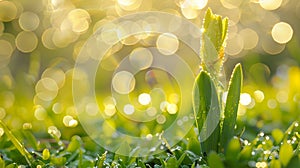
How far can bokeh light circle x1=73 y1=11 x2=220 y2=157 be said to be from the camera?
2.09 metres

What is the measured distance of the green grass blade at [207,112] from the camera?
5.05ft

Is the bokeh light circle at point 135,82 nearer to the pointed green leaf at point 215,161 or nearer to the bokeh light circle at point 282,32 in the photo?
the pointed green leaf at point 215,161

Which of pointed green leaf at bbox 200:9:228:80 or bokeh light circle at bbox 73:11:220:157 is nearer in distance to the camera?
pointed green leaf at bbox 200:9:228:80

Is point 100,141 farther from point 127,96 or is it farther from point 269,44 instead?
point 269,44

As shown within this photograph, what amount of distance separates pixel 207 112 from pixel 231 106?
0.07 m

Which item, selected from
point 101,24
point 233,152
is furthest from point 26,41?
point 233,152

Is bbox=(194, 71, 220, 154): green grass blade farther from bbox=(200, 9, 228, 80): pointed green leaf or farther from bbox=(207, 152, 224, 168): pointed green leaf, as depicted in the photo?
bbox=(207, 152, 224, 168): pointed green leaf

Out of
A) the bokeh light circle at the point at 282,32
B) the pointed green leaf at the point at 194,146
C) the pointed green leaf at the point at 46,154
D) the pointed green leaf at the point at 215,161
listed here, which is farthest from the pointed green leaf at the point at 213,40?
the bokeh light circle at the point at 282,32

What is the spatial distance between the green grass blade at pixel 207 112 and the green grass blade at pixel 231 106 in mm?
23

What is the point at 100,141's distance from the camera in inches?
82.3

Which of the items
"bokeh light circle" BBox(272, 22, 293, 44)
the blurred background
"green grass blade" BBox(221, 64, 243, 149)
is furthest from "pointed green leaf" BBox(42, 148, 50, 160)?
"bokeh light circle" BBox(272, 22, 293, 44)

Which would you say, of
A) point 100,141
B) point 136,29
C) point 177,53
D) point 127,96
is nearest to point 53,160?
point 100,141

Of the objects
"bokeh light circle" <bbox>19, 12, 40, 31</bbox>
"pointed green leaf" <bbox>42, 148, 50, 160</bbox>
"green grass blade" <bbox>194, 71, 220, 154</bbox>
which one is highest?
"bokeh light circle" <bbox>19, 12, 40, 31</bbox>

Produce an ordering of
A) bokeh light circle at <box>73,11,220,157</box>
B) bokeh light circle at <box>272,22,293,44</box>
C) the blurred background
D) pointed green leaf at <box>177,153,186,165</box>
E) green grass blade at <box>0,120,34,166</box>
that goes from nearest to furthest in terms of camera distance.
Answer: pointed green leaf at <box>177,153,186,165</box>, green grass blade at <box>0,120,34,166</box>, bokeh light circle at <box>73,11,220,157</box>, bokeh light circle at <box>272,22,293,44</box>, the blurred background
